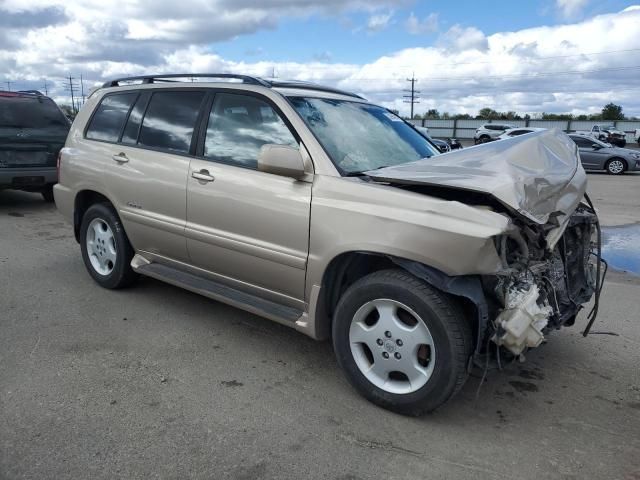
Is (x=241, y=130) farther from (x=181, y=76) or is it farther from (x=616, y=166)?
(x=616, y=166)

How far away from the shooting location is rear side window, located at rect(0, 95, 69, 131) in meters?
9.03

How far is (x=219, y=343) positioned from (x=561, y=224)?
8.12 feet

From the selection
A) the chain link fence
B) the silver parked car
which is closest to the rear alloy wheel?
the silver parked car

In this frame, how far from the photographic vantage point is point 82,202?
520cm

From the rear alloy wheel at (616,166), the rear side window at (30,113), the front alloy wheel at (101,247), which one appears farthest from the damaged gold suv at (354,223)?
the rear alloy wheel at (616,166)

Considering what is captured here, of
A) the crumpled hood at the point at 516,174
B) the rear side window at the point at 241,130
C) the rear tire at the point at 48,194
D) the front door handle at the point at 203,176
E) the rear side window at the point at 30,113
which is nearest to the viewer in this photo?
the crumpled hood at the point at 516,174

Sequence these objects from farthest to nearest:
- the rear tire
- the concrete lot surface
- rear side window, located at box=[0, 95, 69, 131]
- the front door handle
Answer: the rear tire < rear side window, located at box=[0, 95, 69, 131] < the front door handle < the concrete lot surface

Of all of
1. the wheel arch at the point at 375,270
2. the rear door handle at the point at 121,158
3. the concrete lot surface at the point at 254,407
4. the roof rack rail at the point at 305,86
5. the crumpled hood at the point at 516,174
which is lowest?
the concrete lot surface at the point at 254,407

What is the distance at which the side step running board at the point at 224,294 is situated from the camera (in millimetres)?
3561

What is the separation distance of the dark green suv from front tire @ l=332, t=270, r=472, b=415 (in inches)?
298

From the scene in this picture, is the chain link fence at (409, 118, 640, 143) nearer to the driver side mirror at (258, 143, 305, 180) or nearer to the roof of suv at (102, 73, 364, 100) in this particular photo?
the roof of suv at (102, 73, 364, 100)

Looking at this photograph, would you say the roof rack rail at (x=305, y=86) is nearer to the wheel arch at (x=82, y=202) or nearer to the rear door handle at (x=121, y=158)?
the rear door handle at (x=121, y=158)

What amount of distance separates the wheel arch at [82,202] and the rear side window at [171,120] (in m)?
0.88

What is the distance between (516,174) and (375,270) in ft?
3.31
